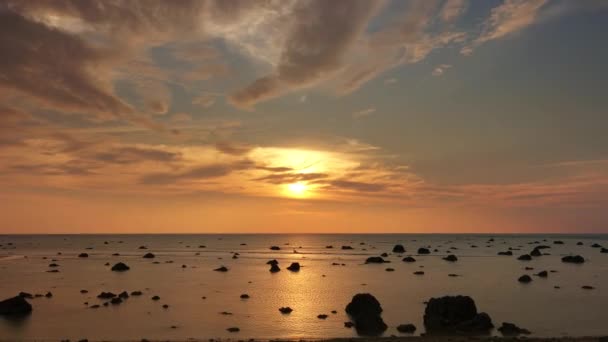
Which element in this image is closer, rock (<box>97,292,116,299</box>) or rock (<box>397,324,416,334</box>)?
rock (<box>397,324,416,334</box>)

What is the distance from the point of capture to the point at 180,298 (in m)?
56.5

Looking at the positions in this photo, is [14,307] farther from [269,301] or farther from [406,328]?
[406,328]

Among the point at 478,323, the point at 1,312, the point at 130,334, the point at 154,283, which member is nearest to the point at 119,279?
the point at 154,283

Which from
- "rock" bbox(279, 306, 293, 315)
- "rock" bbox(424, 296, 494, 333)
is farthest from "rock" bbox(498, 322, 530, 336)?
"rock" bbox(279, 306, 293, 315)

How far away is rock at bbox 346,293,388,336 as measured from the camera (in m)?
38.2

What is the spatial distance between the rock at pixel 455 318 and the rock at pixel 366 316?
396 cm

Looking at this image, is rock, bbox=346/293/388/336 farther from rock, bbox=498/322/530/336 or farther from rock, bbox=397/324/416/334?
rock, bbox=498/322/530/336

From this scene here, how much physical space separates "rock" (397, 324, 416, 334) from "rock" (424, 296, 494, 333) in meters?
1.29

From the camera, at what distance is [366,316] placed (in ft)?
132

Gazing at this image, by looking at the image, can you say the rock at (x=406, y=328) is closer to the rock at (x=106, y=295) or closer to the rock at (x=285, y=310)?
the rock at (x=285, y=310)

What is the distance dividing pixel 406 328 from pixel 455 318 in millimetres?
4322

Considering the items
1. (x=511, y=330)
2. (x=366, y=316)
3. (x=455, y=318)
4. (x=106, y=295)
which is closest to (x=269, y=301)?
(x=366, y=316)

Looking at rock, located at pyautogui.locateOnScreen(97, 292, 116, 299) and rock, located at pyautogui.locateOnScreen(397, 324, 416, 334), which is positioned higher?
rock, located at pyautogui.locateOnScreen(97, 292, 116, 299)

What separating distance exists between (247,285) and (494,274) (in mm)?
44656
